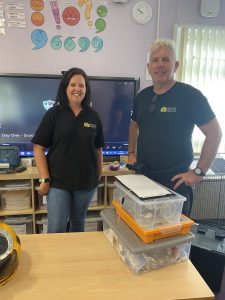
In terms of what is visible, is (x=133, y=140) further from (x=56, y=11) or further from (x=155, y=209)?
(x=56, y=11)

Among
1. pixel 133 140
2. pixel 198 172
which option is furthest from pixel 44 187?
pixel 198 172

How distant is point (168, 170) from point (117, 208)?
44 centimetres

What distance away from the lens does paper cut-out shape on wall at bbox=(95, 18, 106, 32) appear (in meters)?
2.54

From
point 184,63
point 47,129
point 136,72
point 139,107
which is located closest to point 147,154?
point 139,107

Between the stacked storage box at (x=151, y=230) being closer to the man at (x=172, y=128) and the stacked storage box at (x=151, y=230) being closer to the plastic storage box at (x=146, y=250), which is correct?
the plastic storage box at (x=146, y=250)

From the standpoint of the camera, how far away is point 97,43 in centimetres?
→ 258

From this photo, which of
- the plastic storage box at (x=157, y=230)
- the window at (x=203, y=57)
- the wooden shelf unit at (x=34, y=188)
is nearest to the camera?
the plastic storage box at (x=157, y=230)

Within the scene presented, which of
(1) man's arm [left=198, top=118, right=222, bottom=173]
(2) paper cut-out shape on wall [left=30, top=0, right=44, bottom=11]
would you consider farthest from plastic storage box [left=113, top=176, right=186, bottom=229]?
(2) paper cut-out shape on wall [left=30, top=0, right=44, bottom=11]

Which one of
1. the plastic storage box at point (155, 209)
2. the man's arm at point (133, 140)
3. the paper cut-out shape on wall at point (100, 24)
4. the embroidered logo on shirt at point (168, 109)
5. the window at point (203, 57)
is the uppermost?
the paper cut-out shape on wall at point (100, 24)

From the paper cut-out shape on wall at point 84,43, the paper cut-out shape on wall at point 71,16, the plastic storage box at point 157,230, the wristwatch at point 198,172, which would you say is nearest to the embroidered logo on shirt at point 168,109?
the wristwatch at point 198,172

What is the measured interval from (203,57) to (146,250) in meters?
2.32

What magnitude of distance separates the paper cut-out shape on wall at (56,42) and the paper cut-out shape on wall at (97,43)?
30 cm

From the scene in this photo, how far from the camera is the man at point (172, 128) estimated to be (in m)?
1.51

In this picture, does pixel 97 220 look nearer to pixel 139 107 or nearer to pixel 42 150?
pixel 42 150
